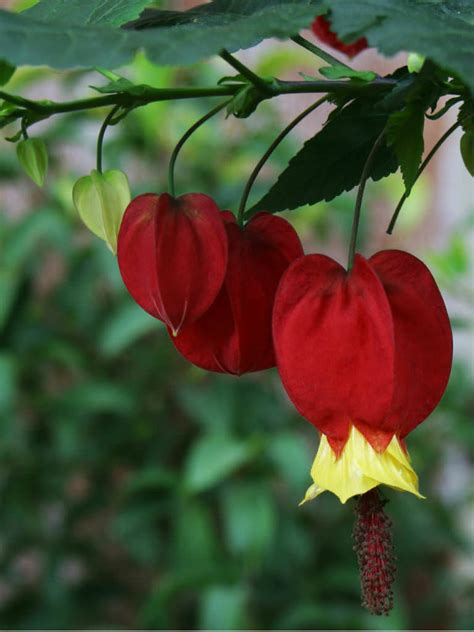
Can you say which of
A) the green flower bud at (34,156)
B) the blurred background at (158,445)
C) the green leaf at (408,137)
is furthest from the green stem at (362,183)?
the blurred background at (158,445)

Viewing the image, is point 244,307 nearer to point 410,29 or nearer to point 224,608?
point 410,29

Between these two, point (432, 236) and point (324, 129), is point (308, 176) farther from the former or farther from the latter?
point (432, 236)

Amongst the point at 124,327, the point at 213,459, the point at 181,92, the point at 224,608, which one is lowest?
the point at 224,608

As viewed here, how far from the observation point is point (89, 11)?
0.42 meters

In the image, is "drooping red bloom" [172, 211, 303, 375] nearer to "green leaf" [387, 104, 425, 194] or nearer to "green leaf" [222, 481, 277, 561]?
"green leaf" [387, 104, 425, 194]

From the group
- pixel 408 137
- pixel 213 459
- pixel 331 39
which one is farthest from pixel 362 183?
pixel 213 459

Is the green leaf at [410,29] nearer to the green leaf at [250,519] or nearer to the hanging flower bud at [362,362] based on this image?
the hanging flower bud at [362,362]

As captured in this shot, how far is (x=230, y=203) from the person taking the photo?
62.4 inches

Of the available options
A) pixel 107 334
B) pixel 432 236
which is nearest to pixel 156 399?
pixel 107 334

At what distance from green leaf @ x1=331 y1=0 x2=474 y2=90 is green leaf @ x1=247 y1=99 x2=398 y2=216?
2.7 inches

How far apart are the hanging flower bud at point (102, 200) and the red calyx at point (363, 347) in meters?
0.08

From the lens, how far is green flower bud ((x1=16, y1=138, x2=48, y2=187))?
0.43 meters

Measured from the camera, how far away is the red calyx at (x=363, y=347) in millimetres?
401

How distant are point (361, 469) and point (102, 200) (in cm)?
15
